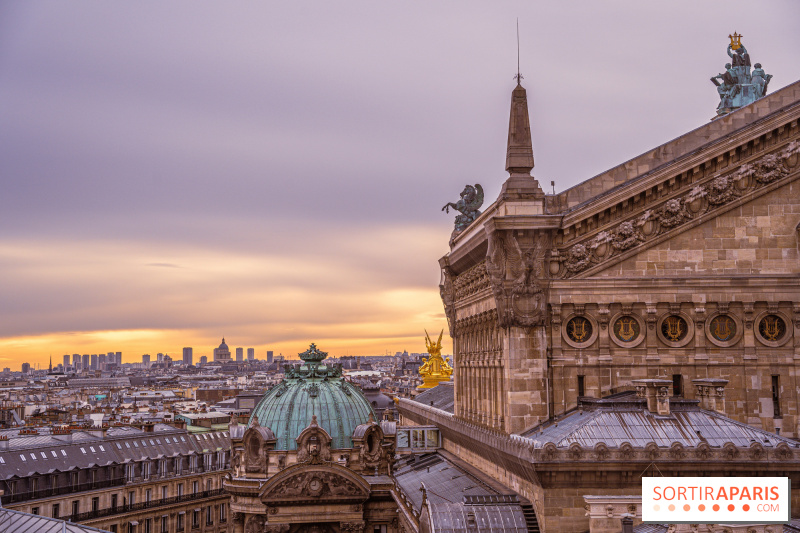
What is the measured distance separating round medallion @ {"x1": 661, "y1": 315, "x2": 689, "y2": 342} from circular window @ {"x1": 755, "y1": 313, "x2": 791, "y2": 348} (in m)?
3.53

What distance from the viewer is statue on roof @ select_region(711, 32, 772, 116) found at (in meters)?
58.9

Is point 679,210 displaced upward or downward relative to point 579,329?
upward

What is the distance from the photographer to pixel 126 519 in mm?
102312

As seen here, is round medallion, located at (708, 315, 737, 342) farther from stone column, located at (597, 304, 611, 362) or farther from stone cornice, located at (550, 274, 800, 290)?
stone column, located at (597, 304, 611, 362)

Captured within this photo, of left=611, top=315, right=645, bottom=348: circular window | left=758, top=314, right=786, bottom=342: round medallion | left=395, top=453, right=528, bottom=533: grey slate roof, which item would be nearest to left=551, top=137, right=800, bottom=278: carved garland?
left=611, top=315, right=645, bottom=348: circular window

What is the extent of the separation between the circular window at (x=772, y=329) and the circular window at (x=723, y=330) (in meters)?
1.04

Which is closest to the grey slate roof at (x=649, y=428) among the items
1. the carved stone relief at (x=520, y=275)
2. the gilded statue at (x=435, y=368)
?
the carved stone relief at (x=520, y=275)

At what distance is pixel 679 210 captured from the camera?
157 ft

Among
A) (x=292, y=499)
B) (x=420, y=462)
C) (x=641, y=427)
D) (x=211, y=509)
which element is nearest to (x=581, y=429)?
(x=641, y=427)

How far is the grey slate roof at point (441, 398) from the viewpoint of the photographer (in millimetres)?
81062

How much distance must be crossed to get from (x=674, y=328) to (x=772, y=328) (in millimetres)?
4780

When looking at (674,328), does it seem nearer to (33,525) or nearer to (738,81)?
(738,81)

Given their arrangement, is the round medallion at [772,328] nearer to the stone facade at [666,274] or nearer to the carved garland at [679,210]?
the stone facade at [666,274]

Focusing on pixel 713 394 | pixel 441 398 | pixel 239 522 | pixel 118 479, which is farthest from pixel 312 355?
pixel 118 479
